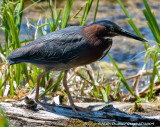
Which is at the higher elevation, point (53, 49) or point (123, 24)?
point (123, 24)

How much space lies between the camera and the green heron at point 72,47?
11.7 ft

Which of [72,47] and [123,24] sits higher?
[123,24]

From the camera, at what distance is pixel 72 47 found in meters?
3.63

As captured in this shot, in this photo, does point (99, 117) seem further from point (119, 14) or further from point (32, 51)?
point (119, 14)

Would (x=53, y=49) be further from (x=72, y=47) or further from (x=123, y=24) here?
(x=123, y=24)

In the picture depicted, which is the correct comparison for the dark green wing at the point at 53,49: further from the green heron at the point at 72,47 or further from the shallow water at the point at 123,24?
the shallow water at the point at 123,24

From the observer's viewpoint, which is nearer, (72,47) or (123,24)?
(72,47)

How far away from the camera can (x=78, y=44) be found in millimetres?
3596

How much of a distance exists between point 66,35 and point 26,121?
3.38 feet

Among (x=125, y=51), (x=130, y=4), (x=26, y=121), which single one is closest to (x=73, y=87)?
(x=26, y=121)

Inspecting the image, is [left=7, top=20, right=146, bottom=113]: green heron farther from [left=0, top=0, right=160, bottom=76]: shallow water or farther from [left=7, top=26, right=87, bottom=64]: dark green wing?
[left=0, top=0, right=160, bottom=76]: shallow water

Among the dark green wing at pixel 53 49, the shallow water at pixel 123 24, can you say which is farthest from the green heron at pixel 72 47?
the shallow water at pixel 123 24

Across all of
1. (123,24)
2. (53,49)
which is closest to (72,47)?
(53,49)

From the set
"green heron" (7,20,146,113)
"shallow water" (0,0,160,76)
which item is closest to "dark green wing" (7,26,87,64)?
"green heron" (7,20,146,113)
